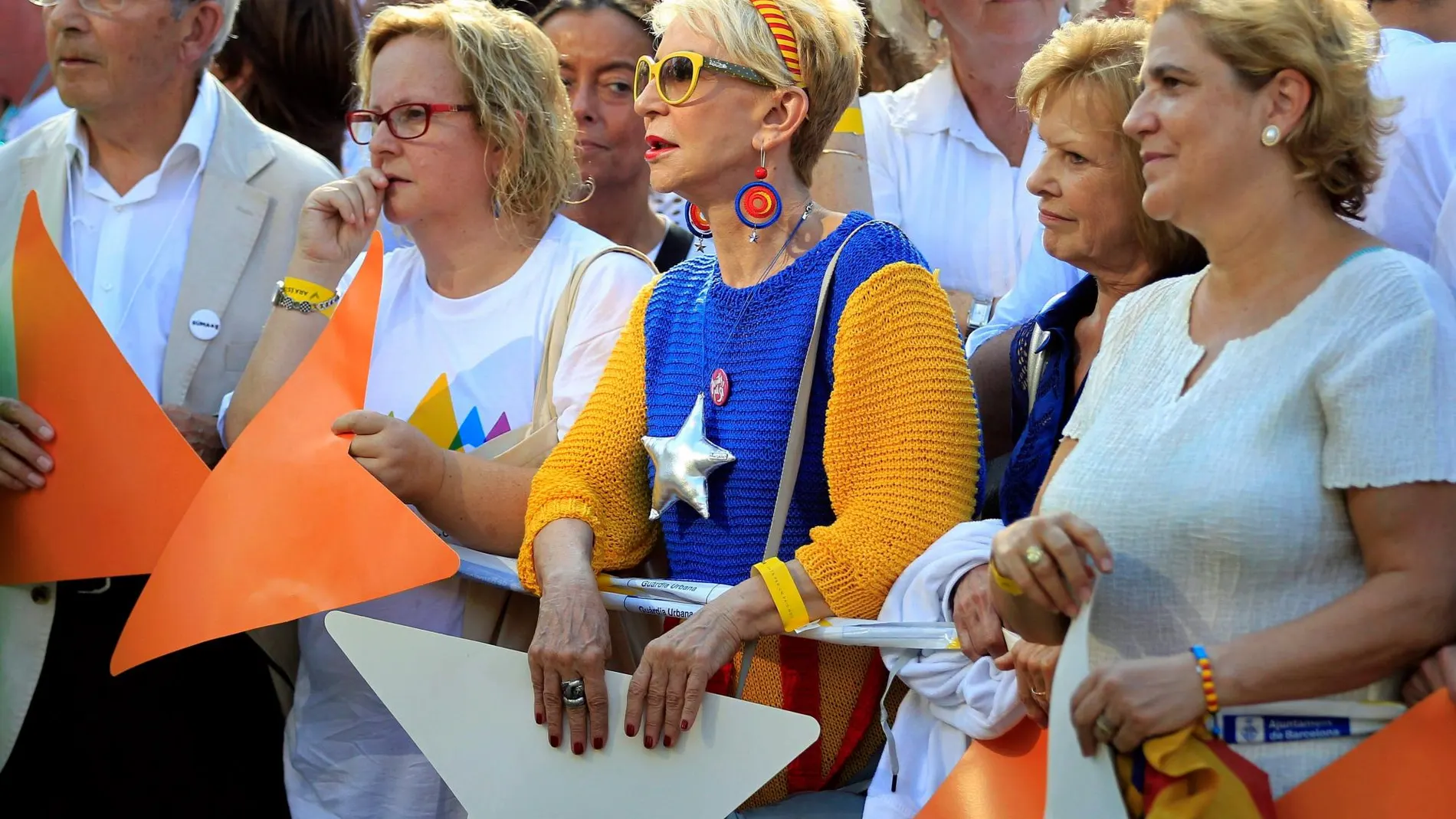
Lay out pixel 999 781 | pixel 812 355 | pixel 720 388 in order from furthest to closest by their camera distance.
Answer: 1. pixel 720 388
2. pixel 812 355
3. pixel 999 781

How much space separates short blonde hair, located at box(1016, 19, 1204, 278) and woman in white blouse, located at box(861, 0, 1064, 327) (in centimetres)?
91

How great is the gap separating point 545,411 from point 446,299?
1.39 feet

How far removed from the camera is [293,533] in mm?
3121

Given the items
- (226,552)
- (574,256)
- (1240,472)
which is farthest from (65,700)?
(1240,472)

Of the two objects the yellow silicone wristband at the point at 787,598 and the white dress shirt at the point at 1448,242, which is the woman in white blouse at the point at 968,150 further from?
the yellow silicone wristband at the point at 787,598

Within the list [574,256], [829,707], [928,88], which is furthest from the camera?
[928,88]

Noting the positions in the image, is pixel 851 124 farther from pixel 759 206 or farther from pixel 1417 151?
pixel 1417 151

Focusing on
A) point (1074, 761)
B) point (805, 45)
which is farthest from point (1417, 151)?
point (1074, 761)

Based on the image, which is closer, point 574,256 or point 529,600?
point 529,600

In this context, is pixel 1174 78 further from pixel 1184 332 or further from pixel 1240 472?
pixel 1240 472

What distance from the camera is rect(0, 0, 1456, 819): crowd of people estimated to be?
2156 millimetres

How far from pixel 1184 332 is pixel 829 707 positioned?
101 cm

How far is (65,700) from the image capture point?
373 cm

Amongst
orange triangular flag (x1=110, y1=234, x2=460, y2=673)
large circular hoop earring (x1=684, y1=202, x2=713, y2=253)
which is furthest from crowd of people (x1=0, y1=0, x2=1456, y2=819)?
orange triangular flag (x1=110, y1=234, x2=460, y2=673)
